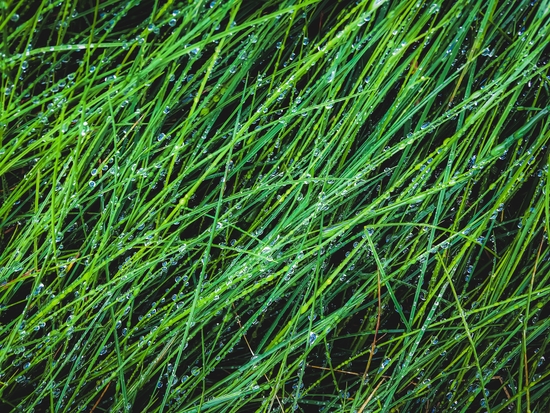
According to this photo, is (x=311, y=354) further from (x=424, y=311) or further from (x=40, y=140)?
(x=40, y=140)

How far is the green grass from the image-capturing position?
0.99m

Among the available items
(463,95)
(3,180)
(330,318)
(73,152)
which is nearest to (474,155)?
(463,95)

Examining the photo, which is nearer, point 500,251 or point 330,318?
point 330,318

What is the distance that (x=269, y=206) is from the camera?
1104 millimetres

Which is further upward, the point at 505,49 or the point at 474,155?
the point at 505,49

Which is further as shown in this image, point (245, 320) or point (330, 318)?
point (245, 320)

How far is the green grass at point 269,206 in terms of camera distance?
0.99 metres

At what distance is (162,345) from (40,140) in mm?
484

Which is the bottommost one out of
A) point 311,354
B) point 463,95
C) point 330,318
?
point 311,354

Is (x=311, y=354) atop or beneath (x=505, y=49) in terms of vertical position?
beneath

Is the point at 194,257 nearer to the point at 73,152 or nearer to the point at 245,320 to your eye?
the point at 245,320

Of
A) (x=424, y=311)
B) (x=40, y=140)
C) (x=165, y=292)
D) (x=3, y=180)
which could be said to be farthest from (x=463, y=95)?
(x=3, y=180)

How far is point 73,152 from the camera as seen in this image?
1021 mm

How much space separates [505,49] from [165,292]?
0.89 meters
